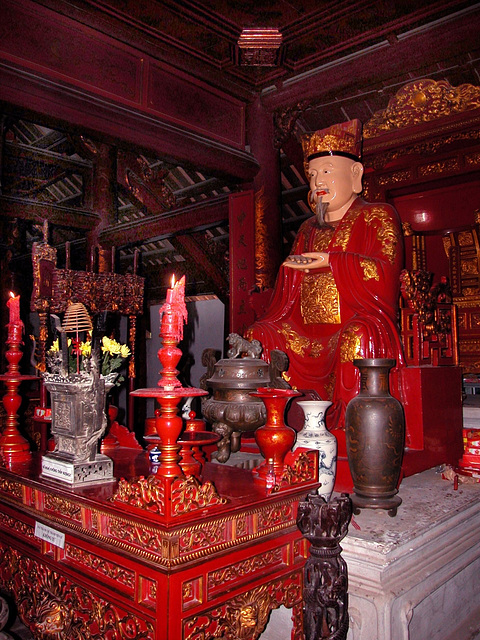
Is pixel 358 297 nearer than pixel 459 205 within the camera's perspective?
Yes

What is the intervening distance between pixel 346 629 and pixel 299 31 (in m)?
3.65

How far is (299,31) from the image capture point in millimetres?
3666

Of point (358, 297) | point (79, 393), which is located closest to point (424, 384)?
point (358, 297)

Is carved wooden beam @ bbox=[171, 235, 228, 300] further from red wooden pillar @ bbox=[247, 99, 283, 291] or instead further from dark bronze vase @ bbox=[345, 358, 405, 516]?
dark bronze vase @ bbox=[345, 358, 405, 516]

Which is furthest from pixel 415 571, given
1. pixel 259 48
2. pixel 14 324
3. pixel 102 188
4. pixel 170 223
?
pixel 102 188

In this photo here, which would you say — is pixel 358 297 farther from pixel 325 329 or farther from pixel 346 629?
pixel 346 629

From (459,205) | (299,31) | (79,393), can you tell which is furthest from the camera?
(459,205)

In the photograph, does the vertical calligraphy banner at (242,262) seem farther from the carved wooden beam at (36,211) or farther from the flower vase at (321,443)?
the carved wooden beam at (36,211)

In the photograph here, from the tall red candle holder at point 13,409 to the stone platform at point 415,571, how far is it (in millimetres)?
1316

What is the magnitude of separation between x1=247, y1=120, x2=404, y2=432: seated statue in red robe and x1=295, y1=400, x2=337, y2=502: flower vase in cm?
53

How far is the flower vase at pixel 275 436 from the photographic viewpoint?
5.97 ft

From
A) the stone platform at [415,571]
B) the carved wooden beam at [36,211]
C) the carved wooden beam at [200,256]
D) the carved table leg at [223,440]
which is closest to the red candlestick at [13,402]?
the carved table leg at [223,440]

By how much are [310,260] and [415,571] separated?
6.28ft

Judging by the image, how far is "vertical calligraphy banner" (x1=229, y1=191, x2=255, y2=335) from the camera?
4.39 metres
